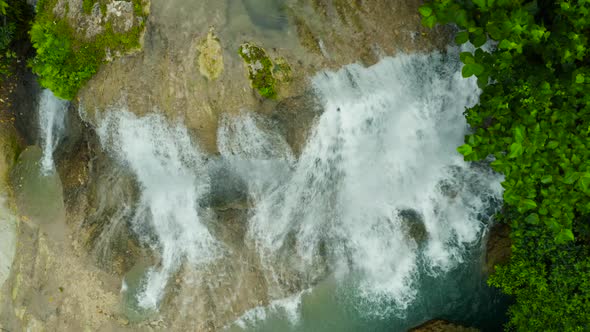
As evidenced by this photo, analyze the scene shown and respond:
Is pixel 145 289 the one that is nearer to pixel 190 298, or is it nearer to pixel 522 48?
pixel 190 298

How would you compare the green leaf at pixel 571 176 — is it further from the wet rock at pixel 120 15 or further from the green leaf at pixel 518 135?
the wet rock at pixel 120 15

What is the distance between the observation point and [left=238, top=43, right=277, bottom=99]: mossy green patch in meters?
6.88

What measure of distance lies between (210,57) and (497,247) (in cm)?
599

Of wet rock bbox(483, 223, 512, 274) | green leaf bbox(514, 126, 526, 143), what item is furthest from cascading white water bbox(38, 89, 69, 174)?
wet rock bbox(483, 223, 512, 274)

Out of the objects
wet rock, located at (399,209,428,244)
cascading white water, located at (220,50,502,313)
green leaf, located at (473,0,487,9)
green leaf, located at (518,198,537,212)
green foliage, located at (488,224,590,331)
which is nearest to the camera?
green leaf, located at (473,0,487,9)

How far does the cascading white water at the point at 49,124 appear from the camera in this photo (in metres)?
8.94

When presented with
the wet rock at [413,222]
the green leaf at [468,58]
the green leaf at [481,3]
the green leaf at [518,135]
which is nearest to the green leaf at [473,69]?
the green leaf at [468,58]

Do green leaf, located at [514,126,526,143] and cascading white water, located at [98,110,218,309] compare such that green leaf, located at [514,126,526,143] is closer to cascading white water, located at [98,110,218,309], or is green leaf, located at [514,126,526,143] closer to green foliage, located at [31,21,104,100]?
cascading white water, located at [98,110,218,309]

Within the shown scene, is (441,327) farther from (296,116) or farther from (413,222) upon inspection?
(296,116)

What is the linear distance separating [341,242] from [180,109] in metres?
3.73

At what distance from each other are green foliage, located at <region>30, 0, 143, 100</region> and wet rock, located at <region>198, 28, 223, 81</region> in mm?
1120

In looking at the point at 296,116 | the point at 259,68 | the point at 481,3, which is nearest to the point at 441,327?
the point at 296,116

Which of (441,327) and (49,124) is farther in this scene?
(49,124)

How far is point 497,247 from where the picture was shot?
26.9ft
